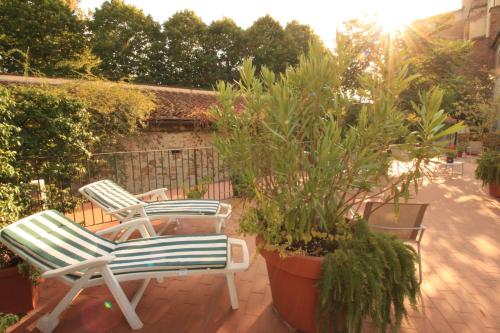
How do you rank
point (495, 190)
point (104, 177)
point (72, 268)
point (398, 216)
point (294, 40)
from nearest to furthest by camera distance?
point (72, 268)
point (398, 216)
point (495, 190)
point (104, 177)
point (294, 40)

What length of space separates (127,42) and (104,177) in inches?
622

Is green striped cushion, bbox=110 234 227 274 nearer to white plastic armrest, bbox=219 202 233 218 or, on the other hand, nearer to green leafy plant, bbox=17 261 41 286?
green leafy plant, bbox=17 261 41 286

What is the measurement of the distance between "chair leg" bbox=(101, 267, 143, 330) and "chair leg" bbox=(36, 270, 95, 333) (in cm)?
13

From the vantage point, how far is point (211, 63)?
2334 cm

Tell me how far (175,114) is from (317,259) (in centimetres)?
944

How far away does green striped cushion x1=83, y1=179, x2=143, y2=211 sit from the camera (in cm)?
405

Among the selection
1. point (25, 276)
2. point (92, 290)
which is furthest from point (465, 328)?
point (25, 276)

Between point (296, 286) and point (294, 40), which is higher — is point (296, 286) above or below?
below

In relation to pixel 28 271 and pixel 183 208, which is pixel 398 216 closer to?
pixel 183 208

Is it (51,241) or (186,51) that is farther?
(186,51)

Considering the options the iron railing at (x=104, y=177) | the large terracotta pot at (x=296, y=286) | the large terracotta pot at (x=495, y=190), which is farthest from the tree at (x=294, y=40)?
the large terracotta pot at (x=296, y=286)

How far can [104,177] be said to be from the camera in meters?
8.73

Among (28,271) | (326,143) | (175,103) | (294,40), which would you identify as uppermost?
(294,40)

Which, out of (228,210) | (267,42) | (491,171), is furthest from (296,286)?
(267,42)
